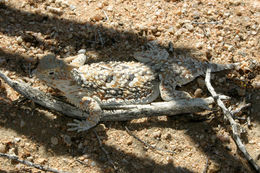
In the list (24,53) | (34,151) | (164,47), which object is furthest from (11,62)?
(164,47)

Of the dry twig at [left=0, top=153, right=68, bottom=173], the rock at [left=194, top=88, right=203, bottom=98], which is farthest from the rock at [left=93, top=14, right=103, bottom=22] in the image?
the dry twig at [left=0, top=153, right=68, bottom=173]

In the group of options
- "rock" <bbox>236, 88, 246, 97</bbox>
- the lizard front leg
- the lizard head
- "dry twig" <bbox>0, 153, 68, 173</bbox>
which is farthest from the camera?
"rock" <bbox>236, 88, 246, 97</bbox>

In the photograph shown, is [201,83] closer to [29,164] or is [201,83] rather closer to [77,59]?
[77,59]

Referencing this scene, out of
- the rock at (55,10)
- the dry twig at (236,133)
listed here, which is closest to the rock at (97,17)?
the rock at (55,10)

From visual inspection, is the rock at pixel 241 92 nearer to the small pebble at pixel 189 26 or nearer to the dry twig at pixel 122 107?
the dry twig at pixel 122 107

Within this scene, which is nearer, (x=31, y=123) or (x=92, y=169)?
(x=92, y=169)

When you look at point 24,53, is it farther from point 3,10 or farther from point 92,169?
point 92,169

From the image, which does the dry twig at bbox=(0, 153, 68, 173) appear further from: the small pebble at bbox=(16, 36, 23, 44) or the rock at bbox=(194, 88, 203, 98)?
the rock at bbox=(194, 88, 203, 98)
